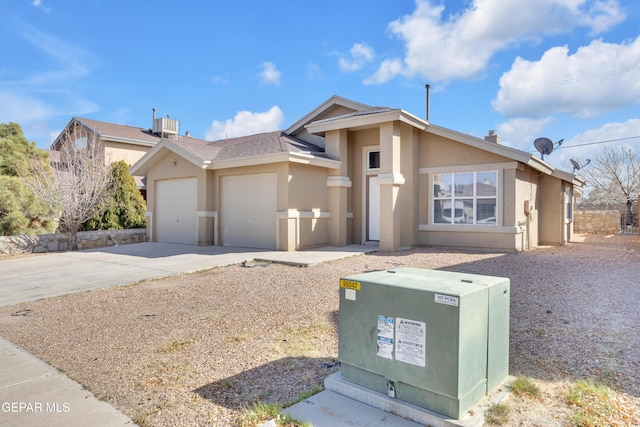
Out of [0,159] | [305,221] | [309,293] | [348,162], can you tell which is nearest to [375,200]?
[348,162]

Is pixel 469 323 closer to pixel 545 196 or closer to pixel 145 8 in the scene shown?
pixel 145 8

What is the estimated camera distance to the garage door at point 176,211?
14.7 metres

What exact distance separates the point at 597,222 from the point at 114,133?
28.0m

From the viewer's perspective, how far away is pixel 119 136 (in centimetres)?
2327

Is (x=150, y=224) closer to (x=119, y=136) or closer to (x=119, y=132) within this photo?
(x=119, y=136)

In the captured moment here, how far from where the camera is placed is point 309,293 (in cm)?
690

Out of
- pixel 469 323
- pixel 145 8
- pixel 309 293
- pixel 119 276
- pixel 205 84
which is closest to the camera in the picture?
pixel 469 323

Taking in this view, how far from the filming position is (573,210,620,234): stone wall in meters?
21.1

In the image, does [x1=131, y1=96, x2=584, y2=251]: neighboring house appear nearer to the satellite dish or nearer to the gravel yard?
the satellite dish

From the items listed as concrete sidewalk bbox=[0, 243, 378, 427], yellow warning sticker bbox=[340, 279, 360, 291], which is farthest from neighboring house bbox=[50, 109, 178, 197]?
yellow warning sticker bbox=[340, 279, 360, 291]

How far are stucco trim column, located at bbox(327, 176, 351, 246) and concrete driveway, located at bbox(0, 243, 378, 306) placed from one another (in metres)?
0.78

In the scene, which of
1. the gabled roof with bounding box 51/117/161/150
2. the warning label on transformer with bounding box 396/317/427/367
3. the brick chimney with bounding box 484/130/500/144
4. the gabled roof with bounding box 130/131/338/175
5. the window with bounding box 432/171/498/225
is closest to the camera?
the warning label on transformer with bounding box 396/317/427/367

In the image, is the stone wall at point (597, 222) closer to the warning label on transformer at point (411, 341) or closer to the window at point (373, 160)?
the window at point (373, 160)

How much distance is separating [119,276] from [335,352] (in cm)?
642
